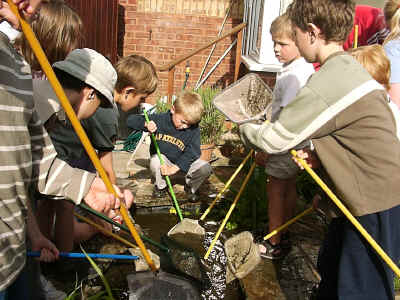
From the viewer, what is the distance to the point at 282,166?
9.68ft

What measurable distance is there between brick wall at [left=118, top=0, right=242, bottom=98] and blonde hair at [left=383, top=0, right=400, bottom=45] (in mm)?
4567

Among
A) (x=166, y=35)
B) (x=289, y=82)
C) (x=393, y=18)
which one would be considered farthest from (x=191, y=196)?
(x=166, y=35)

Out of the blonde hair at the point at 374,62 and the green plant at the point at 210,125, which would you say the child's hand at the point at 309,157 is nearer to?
the blonde hair at the point at 374,62

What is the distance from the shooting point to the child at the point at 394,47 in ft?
10.6

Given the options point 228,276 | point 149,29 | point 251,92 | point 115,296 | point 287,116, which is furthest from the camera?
point 149,29

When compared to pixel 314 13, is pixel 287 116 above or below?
below

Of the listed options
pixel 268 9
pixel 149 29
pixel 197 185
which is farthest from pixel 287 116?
pixel 149 29

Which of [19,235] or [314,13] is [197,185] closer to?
[314,13]

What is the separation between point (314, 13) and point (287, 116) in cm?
60

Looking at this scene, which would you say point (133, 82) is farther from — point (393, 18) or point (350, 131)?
point (393, 18)

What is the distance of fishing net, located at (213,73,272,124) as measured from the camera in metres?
3.29

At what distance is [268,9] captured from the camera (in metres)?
5.94

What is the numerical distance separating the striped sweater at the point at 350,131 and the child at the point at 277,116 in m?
0.88

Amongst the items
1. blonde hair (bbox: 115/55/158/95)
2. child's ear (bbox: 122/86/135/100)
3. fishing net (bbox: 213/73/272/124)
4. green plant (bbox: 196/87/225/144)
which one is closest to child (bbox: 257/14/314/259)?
fishing net (bbox: 213/73/272/124)
